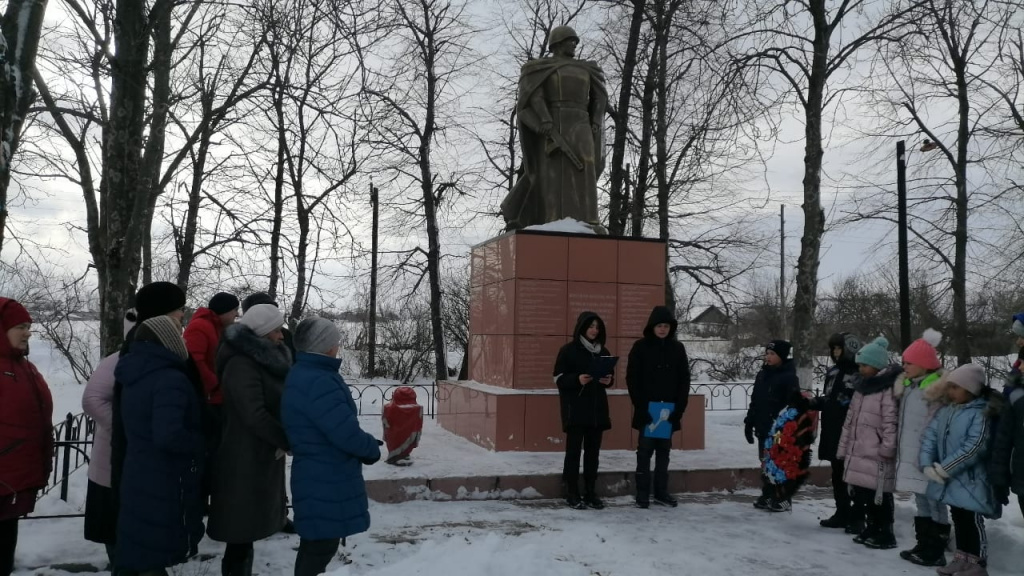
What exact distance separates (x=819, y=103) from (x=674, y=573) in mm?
9982

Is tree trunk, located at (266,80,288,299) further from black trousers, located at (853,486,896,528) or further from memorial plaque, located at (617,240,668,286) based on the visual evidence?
black trousers, located at (853,486,896,528)

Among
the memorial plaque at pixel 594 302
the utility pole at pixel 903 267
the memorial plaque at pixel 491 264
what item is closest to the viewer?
the memorial plaque at pixel 594 302

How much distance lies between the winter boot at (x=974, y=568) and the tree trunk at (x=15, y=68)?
5.88 m

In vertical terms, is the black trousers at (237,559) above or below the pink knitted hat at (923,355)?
below

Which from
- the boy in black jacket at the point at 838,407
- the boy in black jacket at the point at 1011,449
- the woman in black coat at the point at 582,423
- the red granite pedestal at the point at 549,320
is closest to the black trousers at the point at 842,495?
the boy in black jacket at the point at 838,407

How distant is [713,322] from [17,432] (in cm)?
2126

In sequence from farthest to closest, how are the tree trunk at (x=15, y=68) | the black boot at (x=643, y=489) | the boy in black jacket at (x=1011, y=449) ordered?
1. the black boot at (x=643, y=489)
2. the boy in black jacket at (x=1011, y=449)
3. the tree trunk at (x=15, y=68)

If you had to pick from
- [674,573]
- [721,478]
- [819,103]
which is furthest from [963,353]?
[674,573]

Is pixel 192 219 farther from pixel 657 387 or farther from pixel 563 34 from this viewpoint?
pixel 657 387

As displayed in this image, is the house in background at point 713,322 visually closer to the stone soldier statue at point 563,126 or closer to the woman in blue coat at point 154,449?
the stone soldier statue at point 563,126

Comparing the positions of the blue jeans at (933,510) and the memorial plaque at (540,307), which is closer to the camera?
the blue jeans at (933,510)

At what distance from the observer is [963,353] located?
16703 mm

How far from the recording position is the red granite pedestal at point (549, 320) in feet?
24.5

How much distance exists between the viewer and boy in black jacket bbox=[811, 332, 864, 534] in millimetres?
5605
